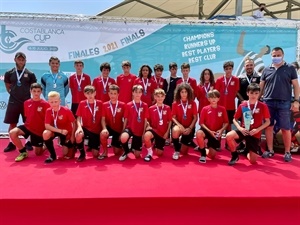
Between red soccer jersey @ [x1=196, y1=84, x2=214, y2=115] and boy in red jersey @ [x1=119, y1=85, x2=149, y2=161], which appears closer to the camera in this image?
boy in red jersey @ [x1=119, y1=85, x2=149, y2=161]

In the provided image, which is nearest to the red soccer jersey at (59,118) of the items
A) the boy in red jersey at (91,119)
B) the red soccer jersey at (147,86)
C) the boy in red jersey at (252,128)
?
the boy in red jersey at (91,119)

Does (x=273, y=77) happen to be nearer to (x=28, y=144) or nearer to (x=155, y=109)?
(x=155, y=109)

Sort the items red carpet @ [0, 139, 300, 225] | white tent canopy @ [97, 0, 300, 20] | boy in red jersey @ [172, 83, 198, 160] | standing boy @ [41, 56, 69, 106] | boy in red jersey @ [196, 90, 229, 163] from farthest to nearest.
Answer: white tent canopy @ [97, 0, 300, 20]
standing boy @ [41, 56, 69, 106]
boy in red jersey @ [172, 83, 198, 160]
boy in red jersey @ [196, 90, 229, 163]
red carpet @ [0, 139, 300, 225]

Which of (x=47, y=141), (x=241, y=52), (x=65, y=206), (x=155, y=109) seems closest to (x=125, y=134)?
(x=155, y=109)

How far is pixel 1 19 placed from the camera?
5078mm

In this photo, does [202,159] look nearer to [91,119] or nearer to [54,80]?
[91,119]

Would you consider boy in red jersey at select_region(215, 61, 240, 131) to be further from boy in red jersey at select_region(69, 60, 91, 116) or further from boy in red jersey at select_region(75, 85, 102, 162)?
boy in red jersey at select_region(69, 60, 91, 116)

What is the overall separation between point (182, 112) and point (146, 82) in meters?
1.01

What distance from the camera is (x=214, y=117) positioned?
4016mm

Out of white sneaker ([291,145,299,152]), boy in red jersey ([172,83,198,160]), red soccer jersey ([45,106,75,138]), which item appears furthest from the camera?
white sneaker ([291,145,299,152])

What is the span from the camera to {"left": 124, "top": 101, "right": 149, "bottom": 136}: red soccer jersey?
4.04 metres

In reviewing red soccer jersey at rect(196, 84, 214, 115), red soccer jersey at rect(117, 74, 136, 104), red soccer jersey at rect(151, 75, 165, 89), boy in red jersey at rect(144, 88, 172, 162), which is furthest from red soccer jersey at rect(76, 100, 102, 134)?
red soccer jersey at rect(196, 84, 214, 115)

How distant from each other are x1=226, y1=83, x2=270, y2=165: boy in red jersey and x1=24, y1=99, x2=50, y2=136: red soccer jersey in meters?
Answer: 2.62

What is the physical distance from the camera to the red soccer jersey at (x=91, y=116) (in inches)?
158
